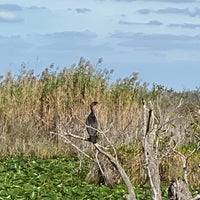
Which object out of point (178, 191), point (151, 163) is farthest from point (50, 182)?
point (178, 191)

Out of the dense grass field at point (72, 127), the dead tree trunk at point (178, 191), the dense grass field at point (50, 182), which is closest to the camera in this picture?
the dead tree trunk at point (178, 191)

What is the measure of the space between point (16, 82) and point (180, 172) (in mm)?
6085

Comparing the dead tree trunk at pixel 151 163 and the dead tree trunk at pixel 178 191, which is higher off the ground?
the dead tree trunk at pixel 151 163

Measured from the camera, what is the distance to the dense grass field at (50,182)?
9.18 metres

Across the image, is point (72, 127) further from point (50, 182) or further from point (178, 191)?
point (178, 191)

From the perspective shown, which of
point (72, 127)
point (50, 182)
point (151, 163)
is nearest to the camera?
point (151, 163)

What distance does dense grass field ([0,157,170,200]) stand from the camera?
918 cm

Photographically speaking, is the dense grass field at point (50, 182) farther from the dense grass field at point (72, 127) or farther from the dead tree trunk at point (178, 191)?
the dead tree trunk at point (178, 191)

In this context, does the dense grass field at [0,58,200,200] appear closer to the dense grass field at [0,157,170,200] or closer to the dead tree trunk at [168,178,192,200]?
the dense grass field at [0,157,170,200]

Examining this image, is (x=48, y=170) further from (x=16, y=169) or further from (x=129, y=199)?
(x=129, y=199)

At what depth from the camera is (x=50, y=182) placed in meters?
10.4

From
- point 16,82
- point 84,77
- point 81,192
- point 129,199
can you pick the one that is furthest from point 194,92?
point 129,199

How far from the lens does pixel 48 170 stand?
11.6 meters

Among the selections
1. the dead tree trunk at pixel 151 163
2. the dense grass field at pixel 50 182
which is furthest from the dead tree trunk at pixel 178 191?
the dense grass field at pixel 50 182
